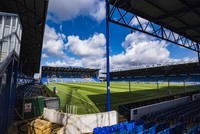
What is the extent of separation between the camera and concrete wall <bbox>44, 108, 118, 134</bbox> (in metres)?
7.58

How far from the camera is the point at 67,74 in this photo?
77812 millimetres

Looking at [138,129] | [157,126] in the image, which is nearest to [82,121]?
[138,129]

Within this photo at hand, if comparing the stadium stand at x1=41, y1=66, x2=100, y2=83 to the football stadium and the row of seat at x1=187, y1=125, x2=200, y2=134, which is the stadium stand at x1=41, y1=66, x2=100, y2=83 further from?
the row of seat at x1=187, y1=125, x2=200, y2=134

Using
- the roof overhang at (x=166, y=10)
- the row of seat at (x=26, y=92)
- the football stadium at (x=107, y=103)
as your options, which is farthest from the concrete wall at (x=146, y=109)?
the row of seat at (x=26, y=92)

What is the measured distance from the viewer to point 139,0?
8.84 metres

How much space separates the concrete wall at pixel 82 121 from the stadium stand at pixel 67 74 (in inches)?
2358

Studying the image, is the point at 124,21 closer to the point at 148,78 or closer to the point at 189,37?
the point at 189,37

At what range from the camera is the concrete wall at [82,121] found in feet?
24.9

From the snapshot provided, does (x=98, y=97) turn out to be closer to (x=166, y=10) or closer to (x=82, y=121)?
(x=82, y=121)

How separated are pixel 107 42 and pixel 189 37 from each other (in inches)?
438

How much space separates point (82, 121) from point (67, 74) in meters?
72.0

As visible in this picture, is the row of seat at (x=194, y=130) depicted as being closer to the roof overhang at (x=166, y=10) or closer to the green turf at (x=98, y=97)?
the roof overhang at (x=166, y=10)

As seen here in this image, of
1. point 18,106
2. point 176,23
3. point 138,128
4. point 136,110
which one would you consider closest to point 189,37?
point 176,23

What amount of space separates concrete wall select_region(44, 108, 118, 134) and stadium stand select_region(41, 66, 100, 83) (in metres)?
59.9
